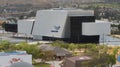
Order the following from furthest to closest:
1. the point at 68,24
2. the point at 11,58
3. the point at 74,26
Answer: the point at 68,24, the point at 74,26, the point at 11,58

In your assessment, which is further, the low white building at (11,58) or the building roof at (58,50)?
the building roof at (58,50)

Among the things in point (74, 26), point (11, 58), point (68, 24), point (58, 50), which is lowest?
point (74, 26)

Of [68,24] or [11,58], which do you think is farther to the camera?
[68,24]

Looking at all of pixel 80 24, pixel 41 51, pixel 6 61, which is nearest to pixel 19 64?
pixel 6 61

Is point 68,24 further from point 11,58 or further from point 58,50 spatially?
point 11,58

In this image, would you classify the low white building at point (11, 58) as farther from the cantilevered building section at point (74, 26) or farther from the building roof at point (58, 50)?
the cantilevered building section at point (74, 26)

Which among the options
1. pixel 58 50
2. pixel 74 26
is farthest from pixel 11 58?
pixel 74 26

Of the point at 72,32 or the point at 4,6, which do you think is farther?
the point at 4,6

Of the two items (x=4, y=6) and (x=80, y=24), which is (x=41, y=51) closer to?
(x=80, y=24)

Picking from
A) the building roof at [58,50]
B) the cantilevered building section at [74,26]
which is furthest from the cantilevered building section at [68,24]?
the building roof at [58,50]

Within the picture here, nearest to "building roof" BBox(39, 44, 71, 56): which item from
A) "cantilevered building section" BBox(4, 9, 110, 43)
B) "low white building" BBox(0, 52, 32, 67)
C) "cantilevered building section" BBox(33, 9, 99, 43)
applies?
"low white building" BBox(0, 52, 32, 67)

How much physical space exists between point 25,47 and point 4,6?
109 metres

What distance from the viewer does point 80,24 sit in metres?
53.8

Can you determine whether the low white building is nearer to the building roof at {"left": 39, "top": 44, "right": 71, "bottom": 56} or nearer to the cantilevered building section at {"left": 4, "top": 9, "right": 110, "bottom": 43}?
the building roof at {"left": 39, "top": 44, "right": 71, "bottom": 56}
